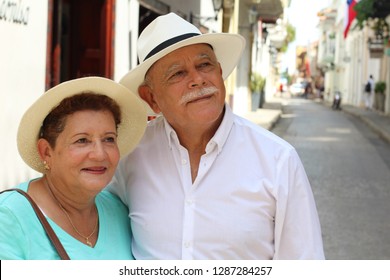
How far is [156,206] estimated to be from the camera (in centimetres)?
246

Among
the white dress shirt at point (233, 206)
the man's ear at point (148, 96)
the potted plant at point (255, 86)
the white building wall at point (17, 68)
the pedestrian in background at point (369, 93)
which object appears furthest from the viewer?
the pedestrian in background at point (369, 93)

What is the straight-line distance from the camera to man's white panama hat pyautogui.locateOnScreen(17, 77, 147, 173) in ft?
7.49

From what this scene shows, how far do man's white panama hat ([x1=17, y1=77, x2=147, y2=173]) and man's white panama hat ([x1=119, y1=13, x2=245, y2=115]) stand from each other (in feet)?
0.32

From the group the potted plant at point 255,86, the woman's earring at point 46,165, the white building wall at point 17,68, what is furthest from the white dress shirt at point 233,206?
the potted plant at point 255,86

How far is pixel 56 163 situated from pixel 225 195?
0.58 metres

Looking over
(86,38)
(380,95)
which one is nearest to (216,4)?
(86,38)

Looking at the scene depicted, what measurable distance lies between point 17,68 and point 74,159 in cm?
357

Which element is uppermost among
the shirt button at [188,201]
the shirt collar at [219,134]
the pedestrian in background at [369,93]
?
the shirt collar at [219,134]

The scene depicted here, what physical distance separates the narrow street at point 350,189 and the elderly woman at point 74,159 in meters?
3.88

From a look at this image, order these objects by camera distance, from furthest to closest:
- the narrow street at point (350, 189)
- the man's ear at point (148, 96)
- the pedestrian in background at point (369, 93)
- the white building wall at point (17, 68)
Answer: the pedestrian in background at point (369, 93) < the narrow street at point (350, 189) < the white building wall at point (17, 68) < the man's ear at point (148, 96)

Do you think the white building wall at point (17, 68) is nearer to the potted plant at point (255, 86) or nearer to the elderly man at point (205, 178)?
the elderly man at point (205, 178)

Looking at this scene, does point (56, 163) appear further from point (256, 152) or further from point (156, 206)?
point (256, 152)

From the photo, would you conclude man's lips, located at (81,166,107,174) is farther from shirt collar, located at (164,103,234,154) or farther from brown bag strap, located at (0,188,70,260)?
shirt collar, located at (164,103,234,154)

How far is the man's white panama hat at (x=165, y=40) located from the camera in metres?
2.47
